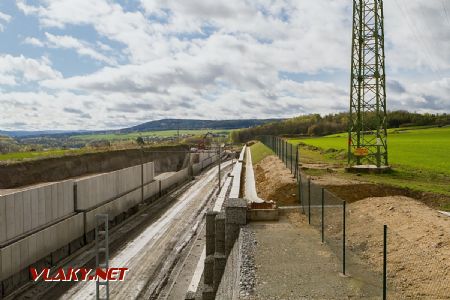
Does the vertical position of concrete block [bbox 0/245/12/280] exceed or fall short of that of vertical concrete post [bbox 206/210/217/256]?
it falls short

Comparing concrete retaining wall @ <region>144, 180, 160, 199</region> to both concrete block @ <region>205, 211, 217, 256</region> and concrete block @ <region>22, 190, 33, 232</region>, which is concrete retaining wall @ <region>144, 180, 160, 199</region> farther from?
concrete block @ <region>205, 211, 217, 256</region>

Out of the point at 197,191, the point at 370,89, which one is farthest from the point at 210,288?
the point at 197,191

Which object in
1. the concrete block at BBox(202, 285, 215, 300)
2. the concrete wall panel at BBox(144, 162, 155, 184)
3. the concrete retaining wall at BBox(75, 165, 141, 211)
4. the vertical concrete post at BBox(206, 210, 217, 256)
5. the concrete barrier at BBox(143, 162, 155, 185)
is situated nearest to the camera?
the concrete block at BBox(202, 285, 215, 300)

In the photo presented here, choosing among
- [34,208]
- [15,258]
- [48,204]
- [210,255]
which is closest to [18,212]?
[34,208]

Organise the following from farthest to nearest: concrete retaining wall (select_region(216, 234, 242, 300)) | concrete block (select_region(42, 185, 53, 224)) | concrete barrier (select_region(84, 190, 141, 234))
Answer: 1. concrete barrier (select_region(84, 190, 141, 234))
2. concrete block (select_region(42, 185, 53, 224))
3. concrete retaining wall (select_region(216, 234, 242, 300))

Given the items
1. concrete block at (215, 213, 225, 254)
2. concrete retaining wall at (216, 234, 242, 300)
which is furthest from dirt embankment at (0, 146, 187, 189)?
concrete retaining wall at (216, 234, 242, 300)

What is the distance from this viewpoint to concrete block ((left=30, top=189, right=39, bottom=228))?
980 inches

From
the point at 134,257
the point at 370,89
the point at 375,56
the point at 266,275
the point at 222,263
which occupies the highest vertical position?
the point at 375,56

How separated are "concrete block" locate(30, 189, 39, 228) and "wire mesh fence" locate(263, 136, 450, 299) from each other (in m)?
16.3

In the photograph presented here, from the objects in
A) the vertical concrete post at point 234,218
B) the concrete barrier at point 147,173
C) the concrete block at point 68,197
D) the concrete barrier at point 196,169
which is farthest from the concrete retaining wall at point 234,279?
the concrete barrier at point 196,169

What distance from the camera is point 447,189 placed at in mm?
25312

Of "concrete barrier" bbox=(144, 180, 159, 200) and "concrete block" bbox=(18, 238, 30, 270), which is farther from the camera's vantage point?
"concrete barrier" bbox=(144, 180, 159, 200)

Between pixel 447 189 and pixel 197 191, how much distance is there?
37.5m

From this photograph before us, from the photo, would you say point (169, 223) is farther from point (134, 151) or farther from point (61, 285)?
point (134, 151)
